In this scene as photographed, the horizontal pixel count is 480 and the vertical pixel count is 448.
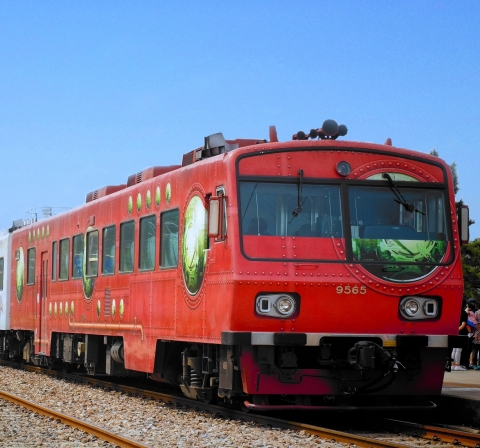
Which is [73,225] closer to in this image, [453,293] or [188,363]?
[188,363]

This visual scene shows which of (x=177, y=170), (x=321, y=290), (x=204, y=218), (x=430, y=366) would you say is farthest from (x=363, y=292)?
(x=177, y=170)

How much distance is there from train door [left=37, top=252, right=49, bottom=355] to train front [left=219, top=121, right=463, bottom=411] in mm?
9157

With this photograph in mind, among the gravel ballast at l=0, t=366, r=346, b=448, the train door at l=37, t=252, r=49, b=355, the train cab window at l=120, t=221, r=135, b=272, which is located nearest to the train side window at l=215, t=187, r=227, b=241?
the gravel ballast at l=0, t=366, r=346, b=448

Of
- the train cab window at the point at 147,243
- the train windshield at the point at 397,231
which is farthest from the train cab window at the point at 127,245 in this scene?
the train windshield at the point at 397,231

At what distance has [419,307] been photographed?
439 inches

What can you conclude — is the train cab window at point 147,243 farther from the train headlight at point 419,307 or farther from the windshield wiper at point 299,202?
the train headlight at point 419,307

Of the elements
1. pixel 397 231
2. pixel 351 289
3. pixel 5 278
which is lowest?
pixel 351 289

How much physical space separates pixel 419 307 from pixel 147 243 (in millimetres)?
4060

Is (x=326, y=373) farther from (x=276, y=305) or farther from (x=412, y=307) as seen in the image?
(x=412, y=307)

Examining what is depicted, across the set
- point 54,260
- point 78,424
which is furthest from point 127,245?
point 54,260

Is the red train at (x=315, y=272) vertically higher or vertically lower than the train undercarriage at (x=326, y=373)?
higher

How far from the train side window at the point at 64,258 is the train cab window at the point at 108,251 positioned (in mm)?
2499

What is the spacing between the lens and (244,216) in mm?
10914

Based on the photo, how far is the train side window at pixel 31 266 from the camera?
21237 millimetres
